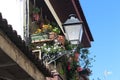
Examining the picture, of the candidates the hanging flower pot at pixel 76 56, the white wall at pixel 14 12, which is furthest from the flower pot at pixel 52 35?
the hanging flower pot at pixel 76 56

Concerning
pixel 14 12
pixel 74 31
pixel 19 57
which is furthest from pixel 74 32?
pixel 19 57

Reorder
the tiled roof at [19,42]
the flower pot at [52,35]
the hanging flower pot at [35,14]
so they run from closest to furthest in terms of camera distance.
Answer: the tiled roof at [19,42]
the flower pot at [52,35]
the hanging flower pot at [35,14]

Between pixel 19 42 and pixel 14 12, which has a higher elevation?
pixel 14 12

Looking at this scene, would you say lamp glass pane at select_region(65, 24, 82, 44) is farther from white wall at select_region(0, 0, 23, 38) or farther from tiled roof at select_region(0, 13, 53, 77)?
tiled roof at select_region(0, 13, 53, 77)

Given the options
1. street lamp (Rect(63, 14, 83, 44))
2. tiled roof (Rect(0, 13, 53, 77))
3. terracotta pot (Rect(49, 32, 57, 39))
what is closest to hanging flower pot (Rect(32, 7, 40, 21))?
terracotta pot (Rect(49, 32, 57, 39))

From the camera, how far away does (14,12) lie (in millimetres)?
11188

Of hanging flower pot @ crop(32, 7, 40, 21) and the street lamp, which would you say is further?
hanging flower pot @ crop(32, 7, 40, 21)

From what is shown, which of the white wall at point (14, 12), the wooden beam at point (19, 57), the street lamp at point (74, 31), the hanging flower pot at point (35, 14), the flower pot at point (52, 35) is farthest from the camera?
the hanging flower pot at point (35, 14)

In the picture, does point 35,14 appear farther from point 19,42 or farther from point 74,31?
point 19,42

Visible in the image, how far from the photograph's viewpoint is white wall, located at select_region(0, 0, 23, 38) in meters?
10.8

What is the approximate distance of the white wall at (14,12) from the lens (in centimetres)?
1083

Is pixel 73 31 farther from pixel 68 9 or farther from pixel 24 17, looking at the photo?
pixel 68 9

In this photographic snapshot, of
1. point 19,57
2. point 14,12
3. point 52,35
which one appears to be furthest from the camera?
point 52,35

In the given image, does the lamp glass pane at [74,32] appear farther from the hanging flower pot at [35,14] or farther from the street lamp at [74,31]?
the hanging flower pot at [35,14]
